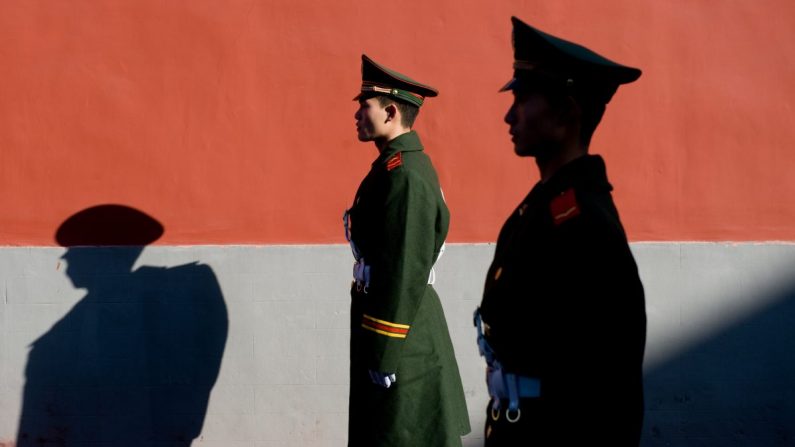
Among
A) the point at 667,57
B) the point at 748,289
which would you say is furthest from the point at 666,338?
the point at 667,57

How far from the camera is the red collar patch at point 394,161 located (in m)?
3.62

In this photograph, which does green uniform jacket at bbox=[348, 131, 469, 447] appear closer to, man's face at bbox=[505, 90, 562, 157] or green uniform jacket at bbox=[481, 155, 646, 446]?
green uniform jacket at bbox=[481, 155, 646, 446]

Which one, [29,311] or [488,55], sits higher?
[488,55]

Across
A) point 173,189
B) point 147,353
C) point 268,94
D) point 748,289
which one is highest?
point 268,94

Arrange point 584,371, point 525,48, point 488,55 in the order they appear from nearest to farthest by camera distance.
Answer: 1. point 584,371
2. point 525,48
3. point 488,55

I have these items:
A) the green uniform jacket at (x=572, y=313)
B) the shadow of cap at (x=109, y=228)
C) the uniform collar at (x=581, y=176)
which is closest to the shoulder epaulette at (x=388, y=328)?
the green uniform jacket at (x=572, y=313)

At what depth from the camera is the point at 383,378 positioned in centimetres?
352

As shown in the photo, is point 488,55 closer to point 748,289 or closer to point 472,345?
point 472,345

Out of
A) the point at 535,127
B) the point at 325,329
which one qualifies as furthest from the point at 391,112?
the point at 535,127

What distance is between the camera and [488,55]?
4.71 metres

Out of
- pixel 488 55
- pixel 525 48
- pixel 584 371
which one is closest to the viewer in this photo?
pixel 584 371

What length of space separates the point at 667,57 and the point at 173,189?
100 inches

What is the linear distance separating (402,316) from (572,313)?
1.55m

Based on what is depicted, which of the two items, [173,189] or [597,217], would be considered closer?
[597,217]
